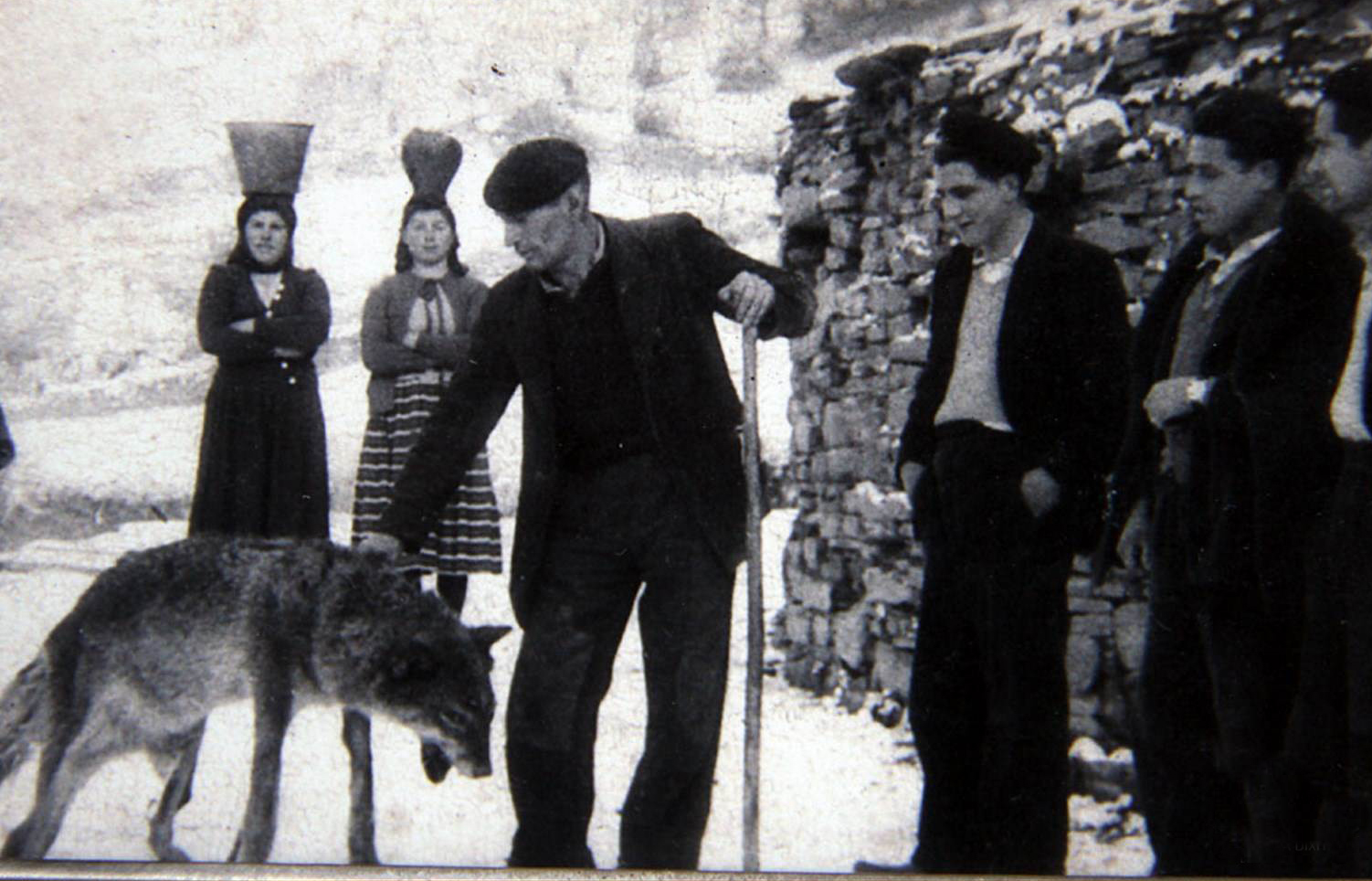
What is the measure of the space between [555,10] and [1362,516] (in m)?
2.22

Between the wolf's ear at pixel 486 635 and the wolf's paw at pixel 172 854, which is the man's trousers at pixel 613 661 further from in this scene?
the wolf's paw at pixel 172 854

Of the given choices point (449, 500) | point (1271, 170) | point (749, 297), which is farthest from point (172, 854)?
point (1271, 170)

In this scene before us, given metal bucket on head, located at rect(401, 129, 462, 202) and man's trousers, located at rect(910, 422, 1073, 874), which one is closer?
man's trousers, located at rect(910, 422, 1073, 874)

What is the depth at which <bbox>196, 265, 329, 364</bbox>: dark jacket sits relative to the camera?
296 centimetres

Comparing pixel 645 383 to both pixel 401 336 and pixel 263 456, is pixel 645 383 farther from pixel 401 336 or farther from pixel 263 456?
pixel 263 456

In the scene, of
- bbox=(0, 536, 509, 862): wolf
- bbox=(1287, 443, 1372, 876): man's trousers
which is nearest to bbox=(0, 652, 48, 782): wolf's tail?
bbox=(0, 536, 509, 862): wolf

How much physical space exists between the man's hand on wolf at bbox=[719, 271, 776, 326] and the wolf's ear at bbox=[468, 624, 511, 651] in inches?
36.5

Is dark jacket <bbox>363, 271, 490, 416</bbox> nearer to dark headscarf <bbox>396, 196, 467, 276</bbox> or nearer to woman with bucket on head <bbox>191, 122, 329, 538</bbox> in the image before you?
dark headscarf <bbox>396, 196, 467, 276</bbox>

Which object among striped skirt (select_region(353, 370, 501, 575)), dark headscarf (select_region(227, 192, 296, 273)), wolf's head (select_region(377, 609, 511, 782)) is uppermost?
dark headscarf (select_region(227, 192, 296, 273))

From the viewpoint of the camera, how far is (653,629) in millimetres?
2752

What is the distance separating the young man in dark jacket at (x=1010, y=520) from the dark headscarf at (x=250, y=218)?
5.38ft

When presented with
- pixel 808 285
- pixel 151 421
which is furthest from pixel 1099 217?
pixel 151 421

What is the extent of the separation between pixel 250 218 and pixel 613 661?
4.73 feet

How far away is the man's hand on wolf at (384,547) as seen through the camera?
2838mm
